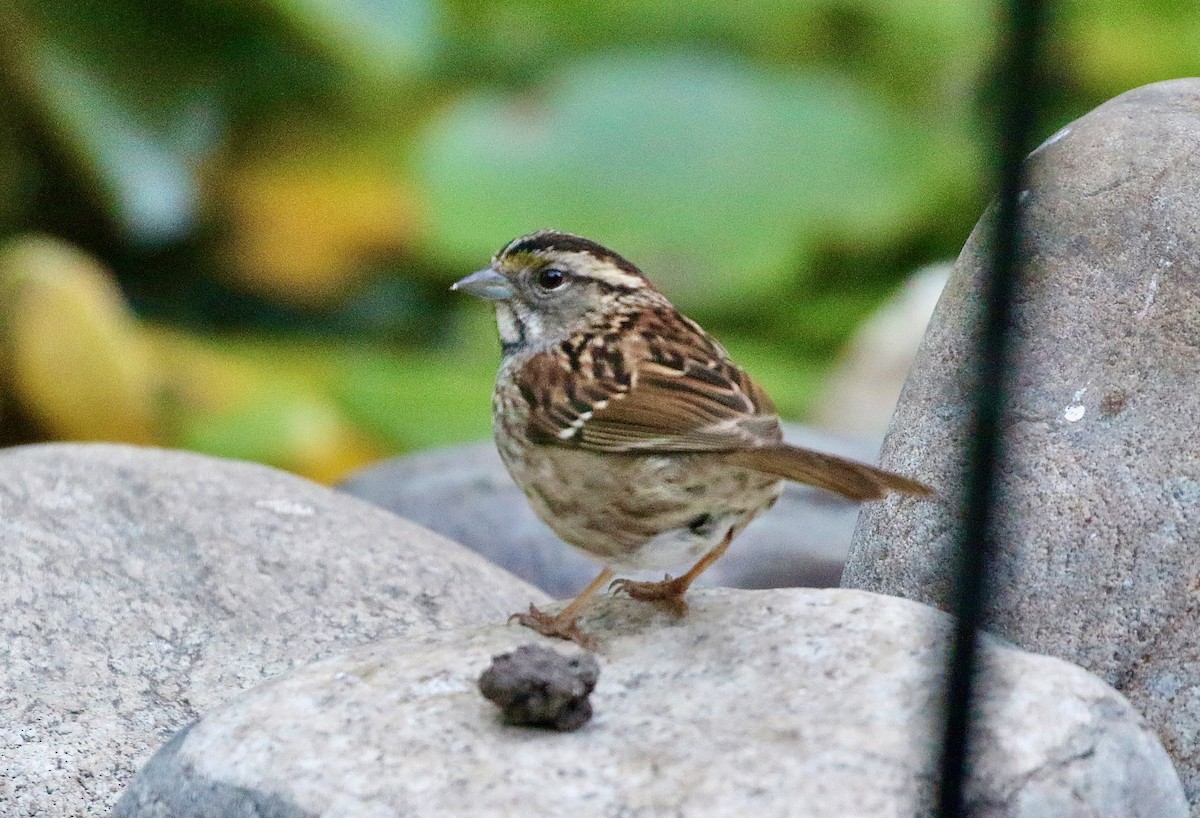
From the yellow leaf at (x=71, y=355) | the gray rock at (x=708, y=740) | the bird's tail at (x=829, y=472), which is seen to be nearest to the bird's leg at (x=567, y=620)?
the gray rock at (x=708, y=740)

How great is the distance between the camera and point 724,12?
23.1 feet

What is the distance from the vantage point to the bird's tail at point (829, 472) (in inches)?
93.4

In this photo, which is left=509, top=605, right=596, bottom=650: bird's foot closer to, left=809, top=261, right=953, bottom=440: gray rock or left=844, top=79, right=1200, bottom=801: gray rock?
left=844, top=79, right=1200, bottom=801: gray rock

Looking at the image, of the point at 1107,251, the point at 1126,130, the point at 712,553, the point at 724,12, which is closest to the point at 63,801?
the point at 712,553

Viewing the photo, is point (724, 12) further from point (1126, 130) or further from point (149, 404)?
point (1126, 130)

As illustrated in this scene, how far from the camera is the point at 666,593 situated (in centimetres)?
295

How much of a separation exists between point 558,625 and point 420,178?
4.23 meters

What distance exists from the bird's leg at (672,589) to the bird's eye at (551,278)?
66 cm

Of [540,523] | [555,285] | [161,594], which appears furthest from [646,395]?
[540,523]

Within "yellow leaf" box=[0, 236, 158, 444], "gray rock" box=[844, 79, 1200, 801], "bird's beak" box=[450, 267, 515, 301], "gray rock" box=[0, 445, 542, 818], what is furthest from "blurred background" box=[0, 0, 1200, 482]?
"gray rock" box=[844, 79, 1200, 801]

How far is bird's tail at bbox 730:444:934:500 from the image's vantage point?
2371 millimetres

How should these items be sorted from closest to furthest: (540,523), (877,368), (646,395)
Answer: (646,395) → (540,523) → (877,368)

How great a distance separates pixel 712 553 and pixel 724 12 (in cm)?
440

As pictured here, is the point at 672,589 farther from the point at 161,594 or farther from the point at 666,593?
the point at 161,594
